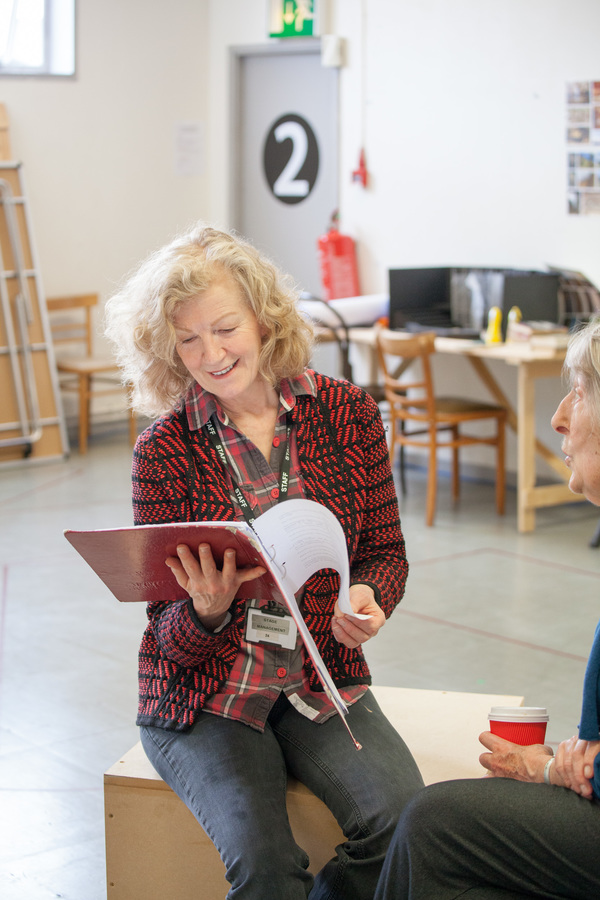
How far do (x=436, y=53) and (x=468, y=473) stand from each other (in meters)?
2.47

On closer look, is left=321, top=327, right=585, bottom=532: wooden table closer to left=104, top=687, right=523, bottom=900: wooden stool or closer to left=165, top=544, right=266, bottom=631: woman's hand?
left=104, top=687, right=523, bottom=900: wooden stool

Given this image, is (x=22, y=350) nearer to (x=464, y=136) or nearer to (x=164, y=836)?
(x=464, y=136)

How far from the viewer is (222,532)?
1483 mm

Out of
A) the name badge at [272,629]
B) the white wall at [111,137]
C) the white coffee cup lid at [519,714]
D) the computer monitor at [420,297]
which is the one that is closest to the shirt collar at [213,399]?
the name badge at [272,629]

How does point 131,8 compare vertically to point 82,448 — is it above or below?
above

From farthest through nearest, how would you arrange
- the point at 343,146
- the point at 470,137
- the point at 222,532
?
the point at 343,146, the point at 470,137, the point at 222,532

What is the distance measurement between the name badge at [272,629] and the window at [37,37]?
5.98 metres

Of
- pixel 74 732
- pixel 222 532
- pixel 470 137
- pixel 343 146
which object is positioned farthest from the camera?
pixel 343 146

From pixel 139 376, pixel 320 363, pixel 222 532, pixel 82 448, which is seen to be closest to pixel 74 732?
pixel 139 376

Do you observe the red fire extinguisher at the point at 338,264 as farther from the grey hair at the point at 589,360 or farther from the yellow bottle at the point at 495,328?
the grey hair at the point at 589,360

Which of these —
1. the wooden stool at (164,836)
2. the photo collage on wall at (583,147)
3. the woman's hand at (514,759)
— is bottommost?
the wooden stool at (164,836)

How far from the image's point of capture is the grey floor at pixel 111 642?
2.53 meters

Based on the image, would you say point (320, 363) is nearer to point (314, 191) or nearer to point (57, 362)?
point (314, 191)

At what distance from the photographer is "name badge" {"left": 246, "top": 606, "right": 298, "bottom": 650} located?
1810 millimetres
